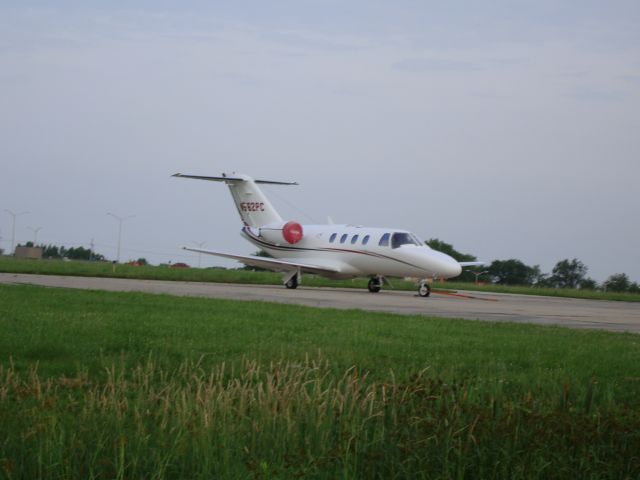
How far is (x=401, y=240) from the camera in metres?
36.7

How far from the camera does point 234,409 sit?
7.55m

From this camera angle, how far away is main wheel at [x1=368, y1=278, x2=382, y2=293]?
3773 centimetres

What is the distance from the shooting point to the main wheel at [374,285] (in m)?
37.7

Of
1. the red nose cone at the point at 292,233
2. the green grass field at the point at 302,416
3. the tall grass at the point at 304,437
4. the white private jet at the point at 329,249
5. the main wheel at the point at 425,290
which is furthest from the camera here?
the red nose cone at the point at 292,233

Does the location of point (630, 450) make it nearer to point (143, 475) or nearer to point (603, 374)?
point (143, 475)

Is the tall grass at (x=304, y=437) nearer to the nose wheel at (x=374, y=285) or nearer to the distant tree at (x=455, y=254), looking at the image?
the nose wheel at (x=374, y=285)

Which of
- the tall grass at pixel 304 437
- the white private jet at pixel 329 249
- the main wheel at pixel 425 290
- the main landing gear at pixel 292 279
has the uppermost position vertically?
the white private jet at pixel 329 249

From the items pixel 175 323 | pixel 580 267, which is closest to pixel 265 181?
pixel 175 323

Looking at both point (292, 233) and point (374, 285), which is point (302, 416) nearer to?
point (374, 285)

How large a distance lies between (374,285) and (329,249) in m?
2.42

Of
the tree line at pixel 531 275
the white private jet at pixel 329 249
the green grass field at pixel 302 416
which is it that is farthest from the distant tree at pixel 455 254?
the green grass field at pixel 302 416

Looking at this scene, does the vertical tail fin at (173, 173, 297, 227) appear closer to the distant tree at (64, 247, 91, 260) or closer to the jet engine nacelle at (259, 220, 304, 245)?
the jet engine nacelle at (259, 220, 304, 245)

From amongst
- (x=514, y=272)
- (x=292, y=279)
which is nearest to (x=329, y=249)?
(x=292, y=279)

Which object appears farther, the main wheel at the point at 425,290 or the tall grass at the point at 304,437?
the main wheel at the point at 425,290
